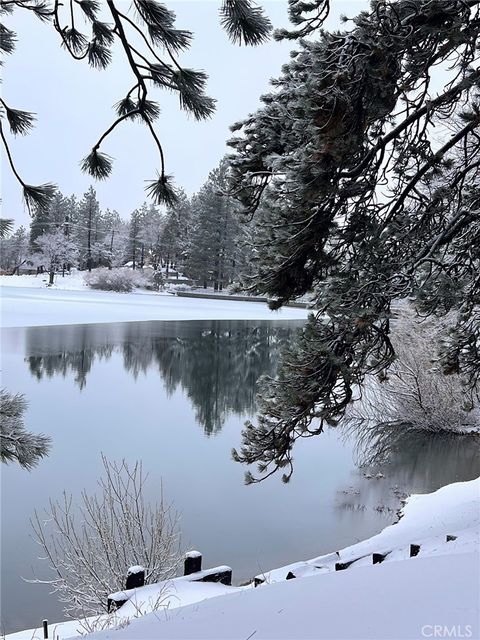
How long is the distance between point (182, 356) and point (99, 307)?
1578 cm

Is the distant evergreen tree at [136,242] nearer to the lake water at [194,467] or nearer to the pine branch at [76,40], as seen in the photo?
the lake water at [194,467]

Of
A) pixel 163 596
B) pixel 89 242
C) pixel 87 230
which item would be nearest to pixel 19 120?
pixel 163 596

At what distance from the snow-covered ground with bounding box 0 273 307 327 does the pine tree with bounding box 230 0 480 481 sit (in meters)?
25.2

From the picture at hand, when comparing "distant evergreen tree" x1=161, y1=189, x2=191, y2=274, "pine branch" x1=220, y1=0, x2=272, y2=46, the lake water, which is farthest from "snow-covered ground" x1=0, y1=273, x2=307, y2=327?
"pine branch" x1=220, y1=0, x2=272, y2=46

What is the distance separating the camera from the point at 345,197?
12.2ft

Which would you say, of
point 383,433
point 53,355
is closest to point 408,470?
point 383,433

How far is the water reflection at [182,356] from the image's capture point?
15641 mm

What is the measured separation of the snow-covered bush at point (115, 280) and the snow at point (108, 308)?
1.09m

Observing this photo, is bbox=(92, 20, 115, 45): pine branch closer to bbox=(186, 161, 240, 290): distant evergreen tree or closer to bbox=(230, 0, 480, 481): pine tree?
bbox=(230, 0, 480, 481): pine tree

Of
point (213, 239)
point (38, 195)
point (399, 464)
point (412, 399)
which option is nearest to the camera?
point (38, 195)

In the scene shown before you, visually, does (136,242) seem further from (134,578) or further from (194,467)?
(134,578)

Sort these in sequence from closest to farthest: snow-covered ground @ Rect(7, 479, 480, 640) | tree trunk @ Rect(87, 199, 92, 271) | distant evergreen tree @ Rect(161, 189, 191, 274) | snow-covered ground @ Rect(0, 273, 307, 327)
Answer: snow-covered ground @ Rect(7, 479, 480, 640)
snow-covered ground @ Rect(0, 273, 307, 327)
distant evergreen tree @ Rect(161, 189, 191, 274)
tree trunk @ Rect(87, 199, 92, 271)

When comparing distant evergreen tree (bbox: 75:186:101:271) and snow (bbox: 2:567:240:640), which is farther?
distant evergreen tree (bbox: 75:186:101:271)

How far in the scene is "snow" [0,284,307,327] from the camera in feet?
98.7
